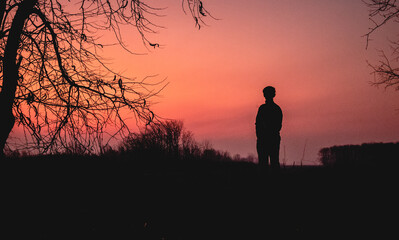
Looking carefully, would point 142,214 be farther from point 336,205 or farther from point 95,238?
point 336,205

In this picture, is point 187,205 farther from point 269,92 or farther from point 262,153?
point 269,92

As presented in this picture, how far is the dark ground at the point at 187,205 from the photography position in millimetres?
4637

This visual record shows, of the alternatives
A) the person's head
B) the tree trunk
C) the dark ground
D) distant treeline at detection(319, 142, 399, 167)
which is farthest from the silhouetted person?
distant treeline at detection(319, 142, 399, 167)

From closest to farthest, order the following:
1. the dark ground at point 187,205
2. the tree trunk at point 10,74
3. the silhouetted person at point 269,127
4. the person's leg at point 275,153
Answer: the dark ground at point 187,205, the tree trunk at point 10,74, the silhouetted person at point 269,127, the person's leg at point 275,153

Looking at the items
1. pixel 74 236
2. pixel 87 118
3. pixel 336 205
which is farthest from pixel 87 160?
pixel 336 205

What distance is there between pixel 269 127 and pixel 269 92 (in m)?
0.87

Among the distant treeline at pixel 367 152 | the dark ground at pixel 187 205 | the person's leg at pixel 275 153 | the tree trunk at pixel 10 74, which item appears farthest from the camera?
the distant treeline at pixel 367 152

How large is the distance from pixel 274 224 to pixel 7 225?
4181 mm

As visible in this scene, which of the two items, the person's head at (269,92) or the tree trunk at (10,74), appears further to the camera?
the person's head at (269,92)

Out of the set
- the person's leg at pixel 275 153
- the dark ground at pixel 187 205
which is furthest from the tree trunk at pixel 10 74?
the person's leg at pixel 275 153

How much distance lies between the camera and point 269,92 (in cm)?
807

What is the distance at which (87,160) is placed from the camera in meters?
9.04

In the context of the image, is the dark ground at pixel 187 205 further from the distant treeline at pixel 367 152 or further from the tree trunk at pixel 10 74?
the distant treeline at pixel 367 152

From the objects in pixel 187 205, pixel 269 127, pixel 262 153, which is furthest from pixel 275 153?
pixel 187 205
